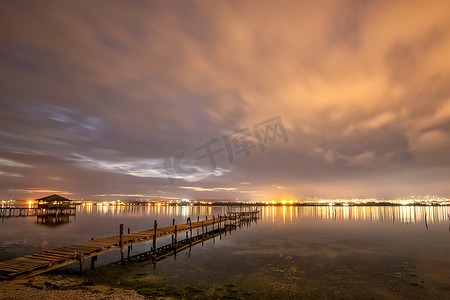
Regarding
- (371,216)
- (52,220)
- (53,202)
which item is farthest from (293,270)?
(371,216)

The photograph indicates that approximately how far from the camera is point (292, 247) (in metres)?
36.2

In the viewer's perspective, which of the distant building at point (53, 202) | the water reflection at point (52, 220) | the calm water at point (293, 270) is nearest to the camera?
the calm water at point (293, 270)

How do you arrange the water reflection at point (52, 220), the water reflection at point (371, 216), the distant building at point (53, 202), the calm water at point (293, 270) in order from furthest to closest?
the water reflection at point (371, 216), the distant building at point (53, 202), the water reflection at point (52, 220), the calm water at point (293, 270)

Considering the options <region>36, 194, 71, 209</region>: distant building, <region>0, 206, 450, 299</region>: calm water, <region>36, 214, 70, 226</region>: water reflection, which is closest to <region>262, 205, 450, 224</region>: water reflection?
<region>0, 206, 450, 299</region>: calm water

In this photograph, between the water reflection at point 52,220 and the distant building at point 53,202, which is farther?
the distant building at point 53,202

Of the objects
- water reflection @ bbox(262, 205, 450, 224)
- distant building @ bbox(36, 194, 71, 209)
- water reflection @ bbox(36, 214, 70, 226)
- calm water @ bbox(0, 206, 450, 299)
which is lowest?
water reflection @ bbox(262, 205, 450, 224)

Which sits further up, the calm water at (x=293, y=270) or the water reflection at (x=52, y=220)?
the calm water at (x=293, y=270)

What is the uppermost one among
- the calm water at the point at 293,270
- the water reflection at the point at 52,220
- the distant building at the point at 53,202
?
the distant building at the point at 53,202

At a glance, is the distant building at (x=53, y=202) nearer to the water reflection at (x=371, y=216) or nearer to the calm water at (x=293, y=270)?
the calm water at (x=293, y=270)

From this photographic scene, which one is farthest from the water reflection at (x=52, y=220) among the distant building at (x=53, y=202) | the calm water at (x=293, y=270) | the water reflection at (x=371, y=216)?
the water reflection at (x=371, y=216)

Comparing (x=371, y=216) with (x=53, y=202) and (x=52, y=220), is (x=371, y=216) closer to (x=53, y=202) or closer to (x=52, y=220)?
(x=52, y=220)

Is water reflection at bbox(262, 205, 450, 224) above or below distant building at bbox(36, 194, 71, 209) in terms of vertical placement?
below

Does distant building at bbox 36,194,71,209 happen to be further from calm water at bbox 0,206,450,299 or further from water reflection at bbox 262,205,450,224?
water reflection at bbox 262,205,450,224

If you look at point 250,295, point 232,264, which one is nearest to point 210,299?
point 250,295
